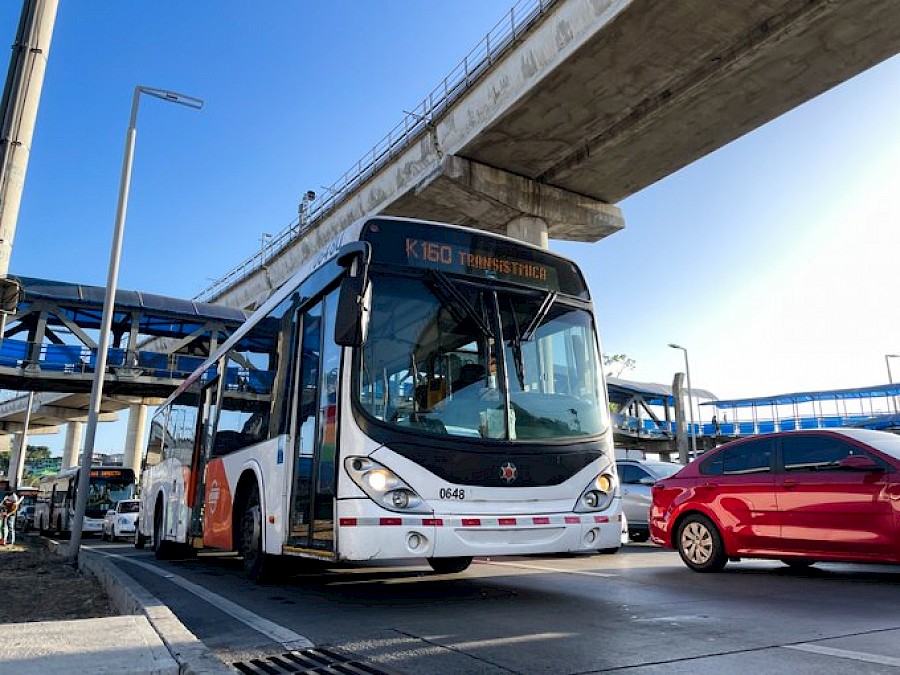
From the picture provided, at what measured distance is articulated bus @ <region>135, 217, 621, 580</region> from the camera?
5594 millimetres

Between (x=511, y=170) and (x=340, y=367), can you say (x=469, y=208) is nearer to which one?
(x=511, y=170)

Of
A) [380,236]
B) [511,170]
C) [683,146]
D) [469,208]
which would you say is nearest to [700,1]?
[683,146]

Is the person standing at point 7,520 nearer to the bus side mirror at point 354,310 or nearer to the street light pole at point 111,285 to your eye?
the street light pole at point 111,285

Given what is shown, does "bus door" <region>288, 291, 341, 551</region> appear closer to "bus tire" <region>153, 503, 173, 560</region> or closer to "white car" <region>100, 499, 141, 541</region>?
"bus tire" <region>153, 503, 173, 560</region>

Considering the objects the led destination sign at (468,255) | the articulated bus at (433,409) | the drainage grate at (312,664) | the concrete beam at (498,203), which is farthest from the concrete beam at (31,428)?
the drainage grate at (312,664)

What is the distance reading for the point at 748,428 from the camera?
5928 centimetres

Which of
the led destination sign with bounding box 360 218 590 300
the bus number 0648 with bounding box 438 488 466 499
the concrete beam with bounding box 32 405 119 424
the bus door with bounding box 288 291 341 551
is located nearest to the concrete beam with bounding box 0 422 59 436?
the concrete beam with bounding box 32 405 119 424

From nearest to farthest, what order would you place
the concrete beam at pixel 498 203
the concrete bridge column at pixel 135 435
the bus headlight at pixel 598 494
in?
the bus headlight at pixel 598 494 < the concrete beam at pixel 498 203 < the concrete bridge column at pixel 135 435

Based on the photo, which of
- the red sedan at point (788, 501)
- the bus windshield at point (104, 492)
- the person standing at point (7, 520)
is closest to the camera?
the red sedan at point (788, 501)

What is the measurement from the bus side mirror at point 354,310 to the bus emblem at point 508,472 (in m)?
1.62

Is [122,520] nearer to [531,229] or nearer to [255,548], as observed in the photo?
[531,229]

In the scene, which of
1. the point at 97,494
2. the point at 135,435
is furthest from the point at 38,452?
the point at 97,494

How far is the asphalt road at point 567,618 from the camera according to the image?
399 centimetres

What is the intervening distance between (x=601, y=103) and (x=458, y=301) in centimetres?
1643
